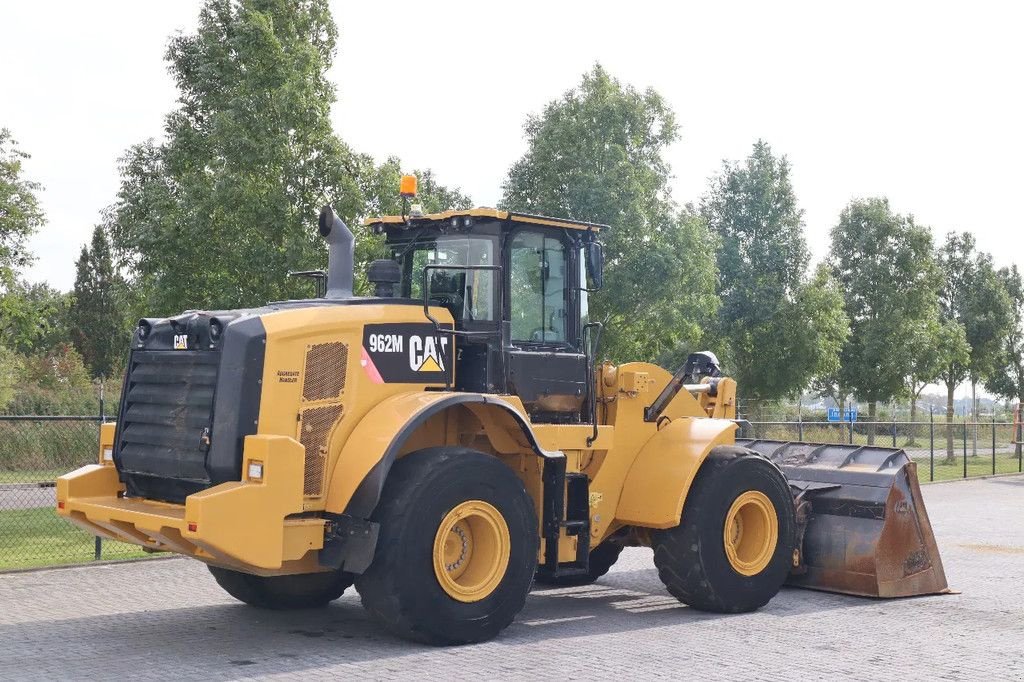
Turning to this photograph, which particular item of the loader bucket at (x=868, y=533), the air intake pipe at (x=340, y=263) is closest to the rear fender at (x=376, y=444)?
the air intake pipe at (x=340, y=263)

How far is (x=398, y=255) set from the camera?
10125mm

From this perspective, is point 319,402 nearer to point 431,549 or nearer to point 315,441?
point 315,441

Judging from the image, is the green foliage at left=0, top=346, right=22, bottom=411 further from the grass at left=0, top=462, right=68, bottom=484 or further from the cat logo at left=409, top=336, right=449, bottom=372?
the cat logo at left=409, top=336, right=449, bottom=372

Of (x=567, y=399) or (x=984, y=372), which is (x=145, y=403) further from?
(x=984, y=372)

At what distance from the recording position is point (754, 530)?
1045 cm

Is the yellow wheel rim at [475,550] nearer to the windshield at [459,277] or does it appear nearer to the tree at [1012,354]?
the windshield at [459,277]

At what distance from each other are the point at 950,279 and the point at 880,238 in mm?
5006

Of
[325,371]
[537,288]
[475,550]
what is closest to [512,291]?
[537,288]

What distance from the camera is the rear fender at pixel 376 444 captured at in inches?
315

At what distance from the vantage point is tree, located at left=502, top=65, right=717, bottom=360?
116 feet

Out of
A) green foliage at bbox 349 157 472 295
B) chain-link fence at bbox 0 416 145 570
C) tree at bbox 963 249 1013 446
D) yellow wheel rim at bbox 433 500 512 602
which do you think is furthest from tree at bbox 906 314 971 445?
yellow wheel rim at bbox 433 500 512 602

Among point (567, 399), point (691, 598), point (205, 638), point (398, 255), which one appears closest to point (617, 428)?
point (567, 399)

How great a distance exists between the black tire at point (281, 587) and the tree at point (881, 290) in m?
40.6

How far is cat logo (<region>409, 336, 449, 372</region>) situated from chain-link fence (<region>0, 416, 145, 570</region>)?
282 inches
